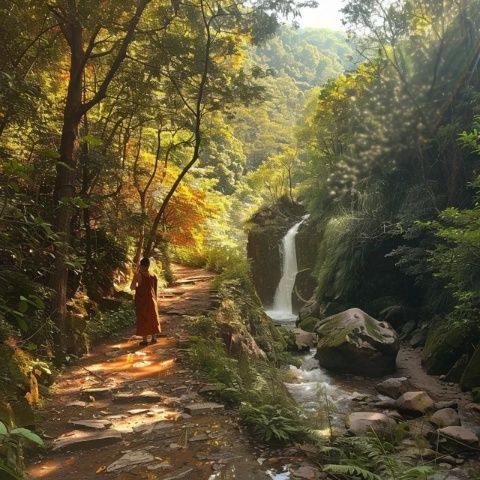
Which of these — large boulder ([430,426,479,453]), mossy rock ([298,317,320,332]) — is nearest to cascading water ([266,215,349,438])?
mossy rock ([298,317,320,332])

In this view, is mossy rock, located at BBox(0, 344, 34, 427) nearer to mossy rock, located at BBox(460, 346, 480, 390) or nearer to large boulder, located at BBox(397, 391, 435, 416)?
large boulder, located at BBox(397, 391, 435, 416)

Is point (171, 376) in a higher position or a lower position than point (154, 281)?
lower

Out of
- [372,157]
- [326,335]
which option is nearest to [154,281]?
[326,335]

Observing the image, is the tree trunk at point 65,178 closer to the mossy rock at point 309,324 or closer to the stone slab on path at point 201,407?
the stone slab on path at point 201,407

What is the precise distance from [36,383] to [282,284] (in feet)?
59.0

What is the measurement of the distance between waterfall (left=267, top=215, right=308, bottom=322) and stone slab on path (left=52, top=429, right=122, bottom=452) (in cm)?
1638

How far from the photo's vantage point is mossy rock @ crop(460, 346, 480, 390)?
30.9ft

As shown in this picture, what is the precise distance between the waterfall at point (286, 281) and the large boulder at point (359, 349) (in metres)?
9.04

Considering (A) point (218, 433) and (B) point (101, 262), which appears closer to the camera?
(A) point (218, 433)

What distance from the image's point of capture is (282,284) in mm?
22609

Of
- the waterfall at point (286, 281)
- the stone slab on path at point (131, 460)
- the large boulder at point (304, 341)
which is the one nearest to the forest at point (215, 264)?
the stone slab on path at point (131, 460)

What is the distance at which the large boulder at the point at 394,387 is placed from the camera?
943cm

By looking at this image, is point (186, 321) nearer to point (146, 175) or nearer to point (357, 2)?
point (146, 175)

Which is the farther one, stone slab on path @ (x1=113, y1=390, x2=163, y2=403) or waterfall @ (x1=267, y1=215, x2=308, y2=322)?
waterfall @ (x1=267, y1=215, x2=308, y2=322)
